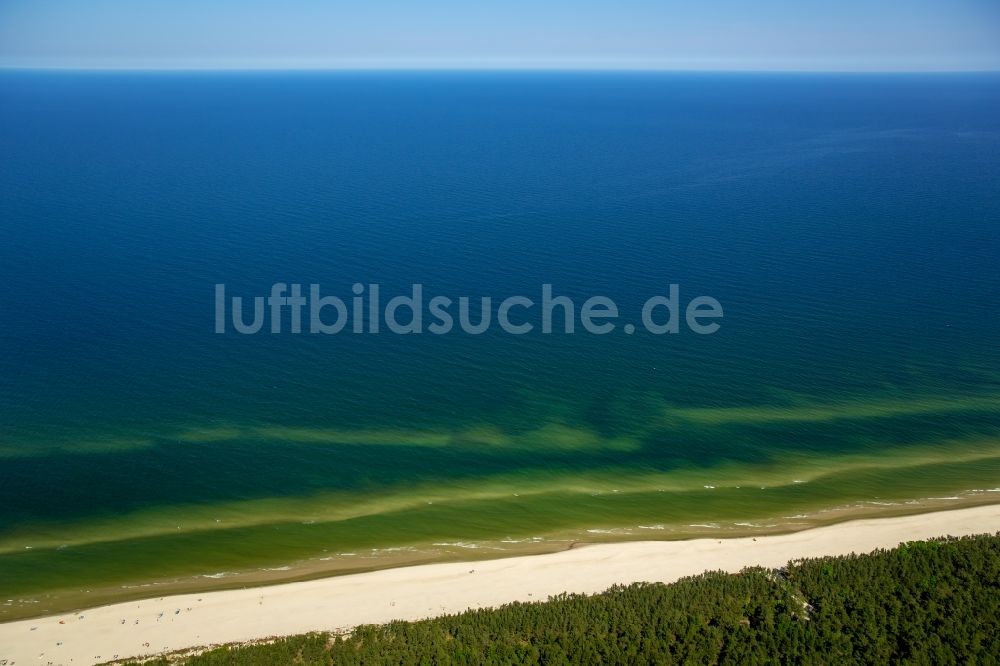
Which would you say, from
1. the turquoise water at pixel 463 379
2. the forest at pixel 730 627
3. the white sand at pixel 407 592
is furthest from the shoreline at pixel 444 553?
the forest at pixel 730 627

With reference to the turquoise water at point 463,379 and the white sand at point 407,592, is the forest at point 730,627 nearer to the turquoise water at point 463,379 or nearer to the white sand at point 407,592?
the white sand at point 407,592

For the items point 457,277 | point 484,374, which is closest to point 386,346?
point 484,374

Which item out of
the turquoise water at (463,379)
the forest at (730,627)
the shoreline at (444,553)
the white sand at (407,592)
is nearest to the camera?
the forest at (730,627)

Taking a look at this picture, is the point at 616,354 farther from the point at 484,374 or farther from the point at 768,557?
the point at 768,557

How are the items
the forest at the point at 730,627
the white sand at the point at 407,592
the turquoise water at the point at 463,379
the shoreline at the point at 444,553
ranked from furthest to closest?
1. the turquoise water at the point at 463,379
2. the shoreline at the point at 444,553
3. the white sand at the point at 407,592
4. the forest at the point at 730,627

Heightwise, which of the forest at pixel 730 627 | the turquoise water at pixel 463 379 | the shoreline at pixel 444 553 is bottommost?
the forest at pixel 730 627

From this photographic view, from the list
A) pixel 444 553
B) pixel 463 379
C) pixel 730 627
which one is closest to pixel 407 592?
pixel 444 553
